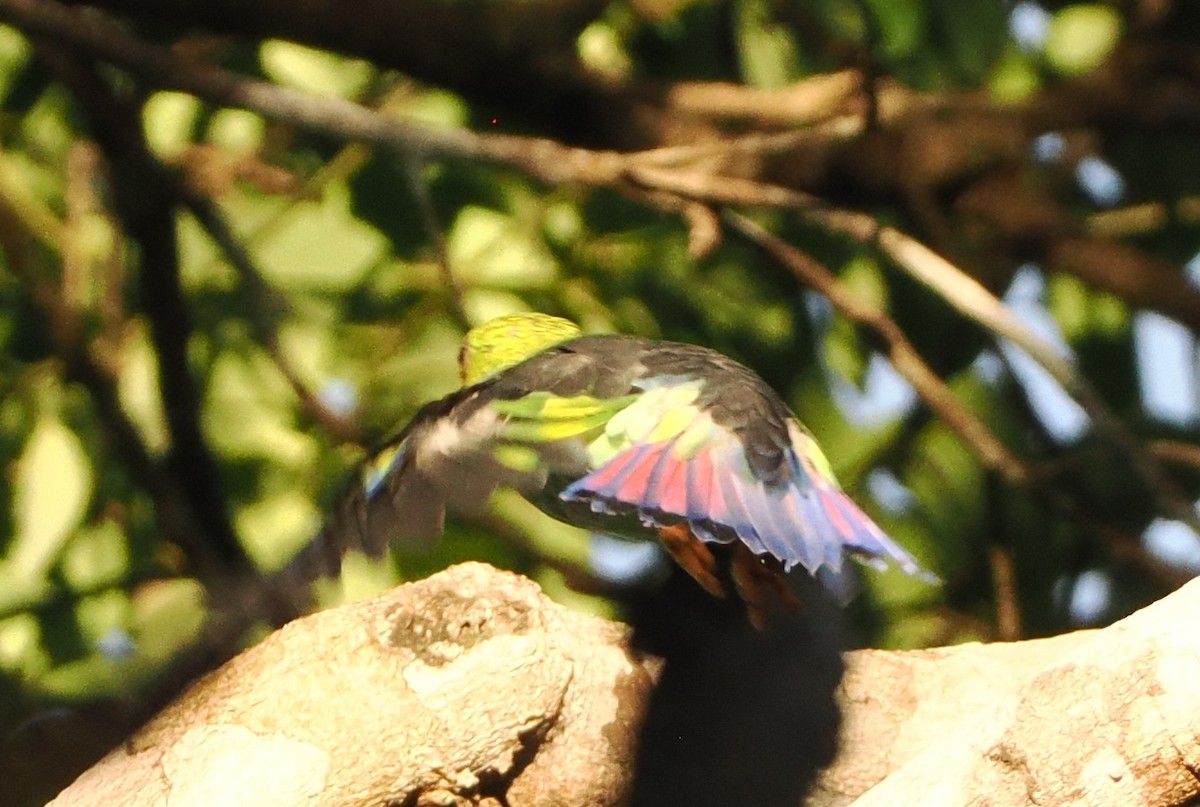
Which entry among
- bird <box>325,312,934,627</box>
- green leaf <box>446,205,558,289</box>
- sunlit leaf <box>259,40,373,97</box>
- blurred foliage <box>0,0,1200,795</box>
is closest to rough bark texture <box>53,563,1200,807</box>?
bird <box>325,312,934,627</box>

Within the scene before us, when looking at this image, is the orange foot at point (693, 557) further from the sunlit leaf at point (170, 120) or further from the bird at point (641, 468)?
the sunlit leaf at point (170, 120)

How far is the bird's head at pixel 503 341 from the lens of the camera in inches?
95.3

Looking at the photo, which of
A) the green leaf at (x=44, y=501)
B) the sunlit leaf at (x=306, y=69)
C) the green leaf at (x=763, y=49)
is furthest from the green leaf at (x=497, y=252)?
the green leaf at (x=44, y=501)

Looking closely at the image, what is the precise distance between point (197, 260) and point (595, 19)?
0.91 meters

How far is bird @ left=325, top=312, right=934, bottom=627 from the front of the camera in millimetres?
1839

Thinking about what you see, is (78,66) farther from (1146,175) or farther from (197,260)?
(1146,175)

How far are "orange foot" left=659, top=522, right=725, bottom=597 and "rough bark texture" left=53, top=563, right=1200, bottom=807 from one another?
5.3 inches

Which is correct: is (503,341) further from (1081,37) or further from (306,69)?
(1081,37)

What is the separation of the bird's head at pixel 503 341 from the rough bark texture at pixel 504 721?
59 centimetres

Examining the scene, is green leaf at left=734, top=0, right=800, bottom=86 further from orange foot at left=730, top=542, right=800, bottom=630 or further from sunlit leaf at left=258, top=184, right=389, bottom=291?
orange foot at left=730, top=542, right=800, bottom=630

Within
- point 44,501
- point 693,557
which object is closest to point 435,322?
point 44,501

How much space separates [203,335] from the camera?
124 inches

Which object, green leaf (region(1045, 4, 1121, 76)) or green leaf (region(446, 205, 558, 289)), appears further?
green leaf (region(1045, 4, 1121, 76))

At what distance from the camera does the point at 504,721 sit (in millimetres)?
1688
